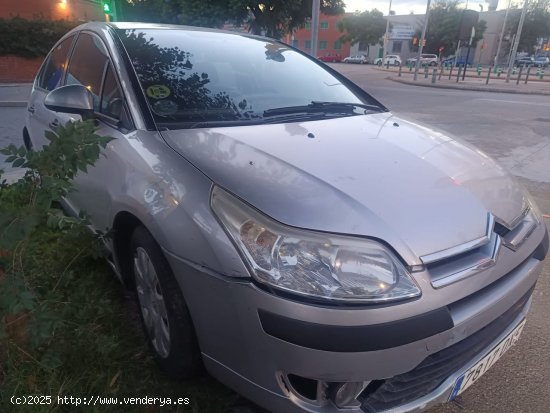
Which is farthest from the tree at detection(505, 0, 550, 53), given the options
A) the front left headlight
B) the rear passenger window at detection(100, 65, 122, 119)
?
the front left headlight

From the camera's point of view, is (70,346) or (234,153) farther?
(70,346)

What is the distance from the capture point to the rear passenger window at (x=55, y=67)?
3399 mm

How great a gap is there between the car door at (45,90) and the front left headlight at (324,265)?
7.29ft

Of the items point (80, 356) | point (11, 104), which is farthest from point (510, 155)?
point (11, 104)

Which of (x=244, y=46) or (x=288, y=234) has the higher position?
(x=244, y=46)

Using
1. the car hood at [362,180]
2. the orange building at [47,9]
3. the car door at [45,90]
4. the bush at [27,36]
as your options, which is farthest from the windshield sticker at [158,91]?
the orange building at [47,9]

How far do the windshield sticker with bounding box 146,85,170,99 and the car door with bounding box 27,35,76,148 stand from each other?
3.56 feet

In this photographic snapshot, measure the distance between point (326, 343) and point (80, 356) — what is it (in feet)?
4.31

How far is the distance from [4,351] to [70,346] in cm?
28

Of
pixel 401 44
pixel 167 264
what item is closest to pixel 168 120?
pixel 167 264

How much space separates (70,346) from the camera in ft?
6.79

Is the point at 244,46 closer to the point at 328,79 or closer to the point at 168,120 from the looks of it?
the point at 328,79

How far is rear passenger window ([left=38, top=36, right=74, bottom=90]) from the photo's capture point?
3.40 metres

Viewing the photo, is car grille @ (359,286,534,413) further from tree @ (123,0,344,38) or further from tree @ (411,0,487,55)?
tree @ (411,0,487,55)
